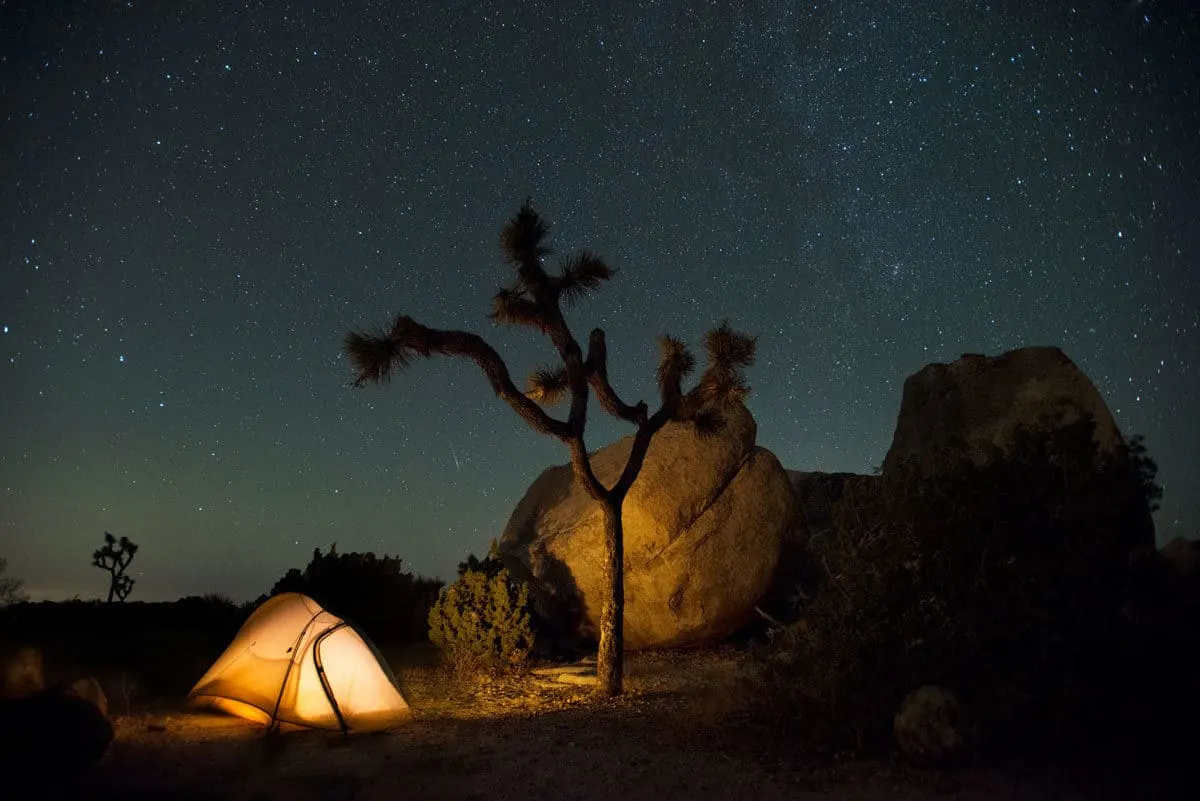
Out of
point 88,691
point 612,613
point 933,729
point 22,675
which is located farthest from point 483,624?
point 933,729

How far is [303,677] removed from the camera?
27.4ft

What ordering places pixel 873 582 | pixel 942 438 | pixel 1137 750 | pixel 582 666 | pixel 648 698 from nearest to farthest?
pixel 1137 750
pixel 873 582
pixel 648 698
pixel 582 666
pixel 942 438

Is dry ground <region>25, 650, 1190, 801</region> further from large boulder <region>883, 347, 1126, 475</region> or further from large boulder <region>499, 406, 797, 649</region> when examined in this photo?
large boulder <region>883, 347, 1126, 475</region>

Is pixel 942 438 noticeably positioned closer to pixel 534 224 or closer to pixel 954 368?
pixel 954 368

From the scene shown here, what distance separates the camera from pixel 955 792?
5.78 meters

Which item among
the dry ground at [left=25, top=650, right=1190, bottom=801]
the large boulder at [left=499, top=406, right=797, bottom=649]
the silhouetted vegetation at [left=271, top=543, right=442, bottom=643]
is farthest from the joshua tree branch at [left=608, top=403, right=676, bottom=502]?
the silhouetted vegetation at [left=271, top=543, right=442, bottom=643]

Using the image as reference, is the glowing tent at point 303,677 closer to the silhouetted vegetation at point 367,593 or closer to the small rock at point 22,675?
the small rock at point 22,675

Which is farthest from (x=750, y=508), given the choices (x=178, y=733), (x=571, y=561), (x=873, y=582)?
(x=178, y=733)

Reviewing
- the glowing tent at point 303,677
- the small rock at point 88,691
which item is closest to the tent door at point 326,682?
the glowing tent at point 303,677

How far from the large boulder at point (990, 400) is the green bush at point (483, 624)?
19.1 ft

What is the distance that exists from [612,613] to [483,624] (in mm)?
Result: 2480

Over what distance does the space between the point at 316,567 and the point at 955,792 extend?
43.4 feet

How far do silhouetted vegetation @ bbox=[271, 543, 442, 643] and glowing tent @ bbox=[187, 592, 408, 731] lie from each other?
21.7ft

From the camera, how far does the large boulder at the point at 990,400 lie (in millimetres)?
12180
